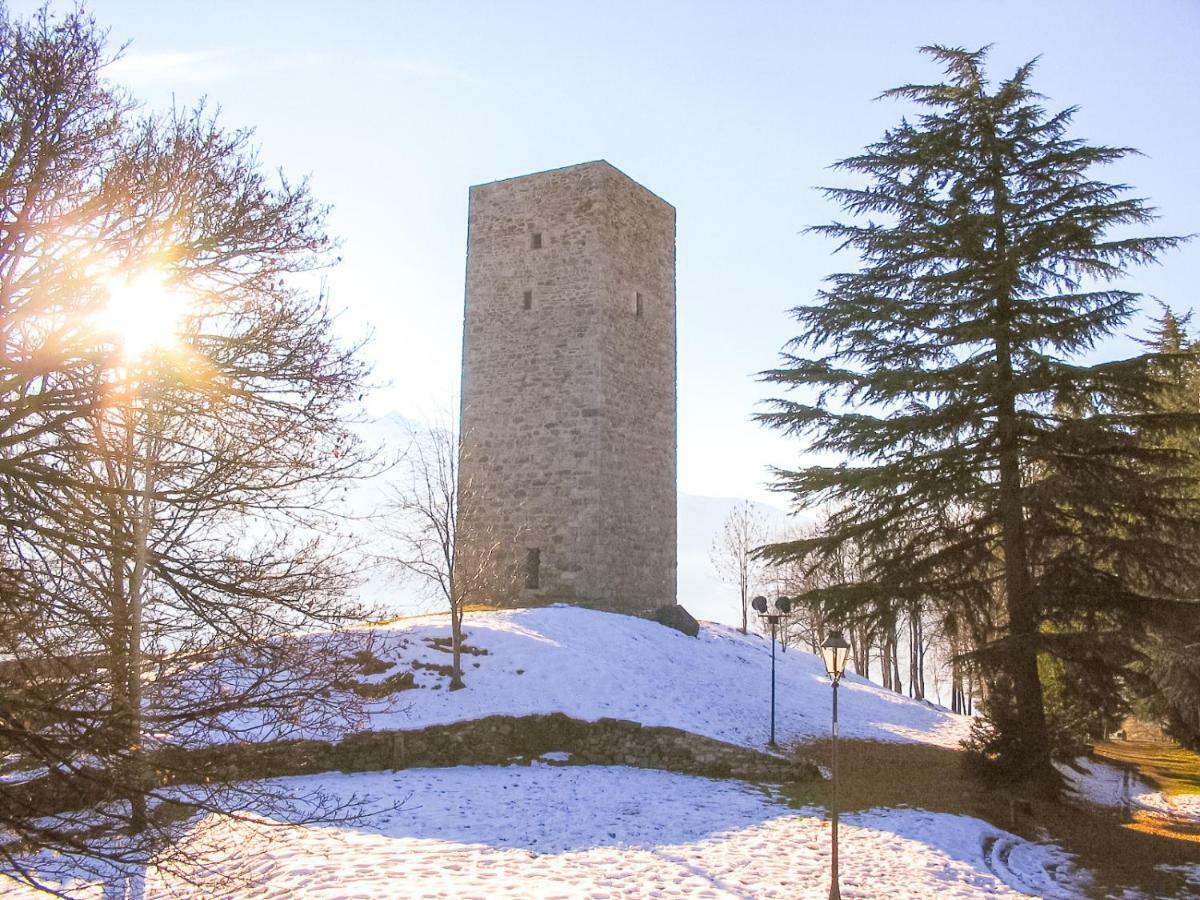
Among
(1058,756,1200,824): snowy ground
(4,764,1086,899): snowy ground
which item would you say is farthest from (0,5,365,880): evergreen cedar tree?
(1058,756,1200,824): snowy ground

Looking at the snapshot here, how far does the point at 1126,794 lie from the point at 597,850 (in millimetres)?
10876

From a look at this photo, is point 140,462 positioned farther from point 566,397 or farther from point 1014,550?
point 566,397

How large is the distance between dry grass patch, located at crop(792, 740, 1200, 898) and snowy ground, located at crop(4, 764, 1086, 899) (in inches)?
17.5

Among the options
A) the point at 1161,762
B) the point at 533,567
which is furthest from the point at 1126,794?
the point at 533,567

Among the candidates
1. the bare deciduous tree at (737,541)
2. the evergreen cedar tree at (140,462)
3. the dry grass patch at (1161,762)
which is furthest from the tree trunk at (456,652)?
the bare deciduous tree at (737,541)

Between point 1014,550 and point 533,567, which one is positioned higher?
point 1014,550

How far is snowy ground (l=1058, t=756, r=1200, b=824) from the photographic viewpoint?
14430mm

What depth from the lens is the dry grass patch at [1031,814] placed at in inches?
417

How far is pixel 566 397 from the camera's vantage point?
74.7 feet

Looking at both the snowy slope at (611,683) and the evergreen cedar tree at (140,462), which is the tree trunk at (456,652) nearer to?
the snowy slope at (611,683)

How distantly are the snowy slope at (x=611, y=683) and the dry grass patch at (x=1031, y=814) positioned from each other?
2.20 m

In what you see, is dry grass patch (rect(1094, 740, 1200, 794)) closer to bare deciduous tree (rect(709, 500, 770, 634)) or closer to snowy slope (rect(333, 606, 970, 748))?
snowy slope (rect(333, 606, 970, 748))

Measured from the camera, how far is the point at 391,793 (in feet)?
40.8

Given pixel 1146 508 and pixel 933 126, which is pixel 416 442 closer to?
pixel 933 126
